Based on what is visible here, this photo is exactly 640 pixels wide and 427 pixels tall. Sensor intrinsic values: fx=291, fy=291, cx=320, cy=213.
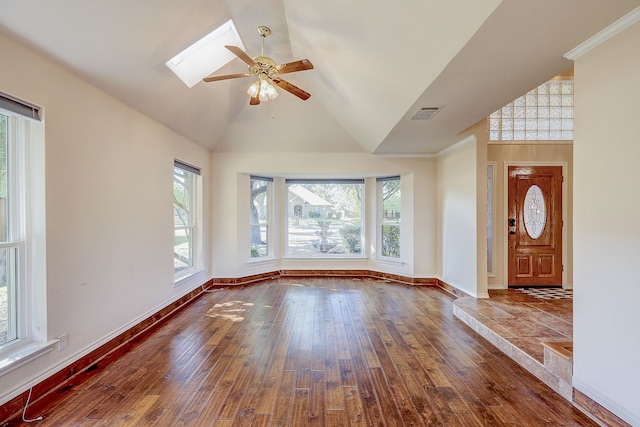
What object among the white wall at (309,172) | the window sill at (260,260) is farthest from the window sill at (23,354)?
the window sill at (260,260)

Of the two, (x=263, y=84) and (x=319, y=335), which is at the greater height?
(x=263, y=84)

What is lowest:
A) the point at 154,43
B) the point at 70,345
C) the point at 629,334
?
the point at 70,345

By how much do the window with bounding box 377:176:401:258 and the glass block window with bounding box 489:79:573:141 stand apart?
1.87 meters

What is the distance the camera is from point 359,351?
2805 mm

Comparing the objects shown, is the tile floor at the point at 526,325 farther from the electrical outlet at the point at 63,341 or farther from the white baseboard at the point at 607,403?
the electrical outlet at the point at 63,341

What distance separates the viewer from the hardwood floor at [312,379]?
6.29ft

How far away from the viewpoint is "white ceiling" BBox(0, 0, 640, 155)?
1719 millimetres

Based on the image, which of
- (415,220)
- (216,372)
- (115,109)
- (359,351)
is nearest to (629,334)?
(359,351)

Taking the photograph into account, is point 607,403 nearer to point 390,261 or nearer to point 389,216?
point 390,261

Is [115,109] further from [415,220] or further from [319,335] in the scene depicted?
[415,220]

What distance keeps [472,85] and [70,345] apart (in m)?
3.90

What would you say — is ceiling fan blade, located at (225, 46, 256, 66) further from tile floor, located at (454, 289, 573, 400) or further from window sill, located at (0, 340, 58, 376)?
tile floor, located at (454, 289, 573, 400)

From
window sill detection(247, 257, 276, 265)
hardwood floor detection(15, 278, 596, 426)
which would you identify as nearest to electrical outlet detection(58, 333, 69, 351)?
hardwood floor detection(15, 278, 596, 426)

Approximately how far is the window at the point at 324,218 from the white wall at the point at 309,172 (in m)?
0.77
